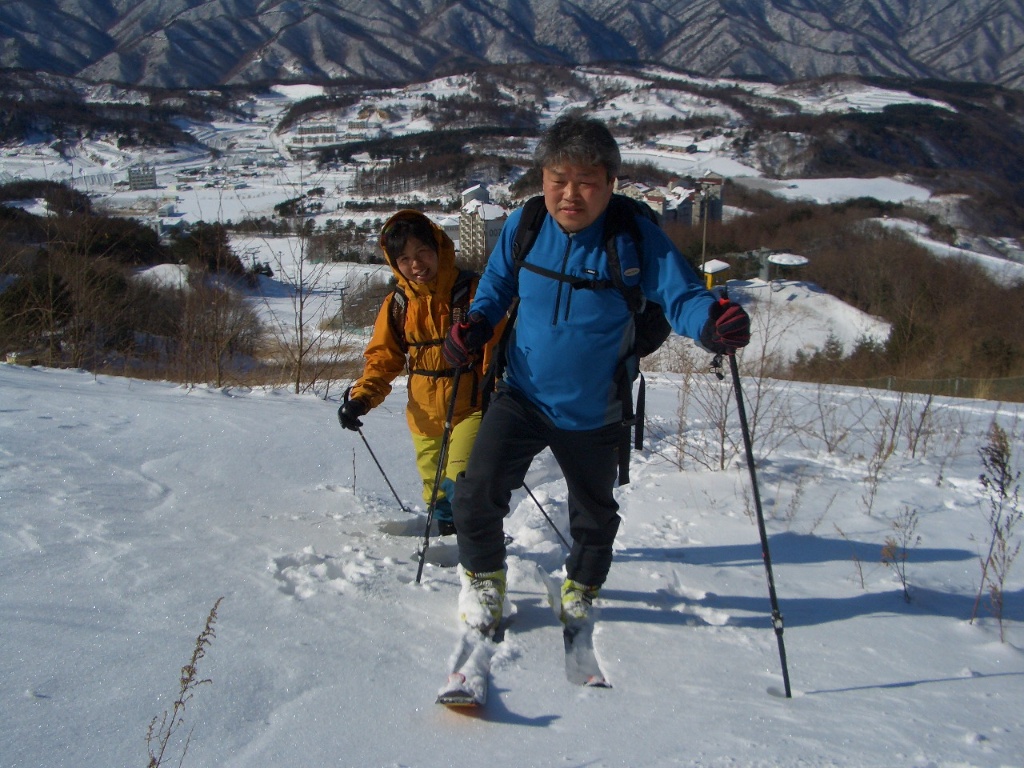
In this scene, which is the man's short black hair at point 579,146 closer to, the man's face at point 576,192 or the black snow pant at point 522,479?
the man's face at point 576,192

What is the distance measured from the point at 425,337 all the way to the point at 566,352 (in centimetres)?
68

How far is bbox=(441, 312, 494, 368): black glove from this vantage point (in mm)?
1966

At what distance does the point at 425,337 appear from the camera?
93.4 inches

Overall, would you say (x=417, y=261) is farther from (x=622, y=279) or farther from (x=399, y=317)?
(x=622, y=279)

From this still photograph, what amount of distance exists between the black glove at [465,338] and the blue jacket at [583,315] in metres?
0.12

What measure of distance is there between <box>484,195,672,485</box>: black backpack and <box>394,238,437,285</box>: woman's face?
17.3 inches

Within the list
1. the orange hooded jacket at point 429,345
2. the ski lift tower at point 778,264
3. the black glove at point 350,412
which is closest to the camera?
the black glove at point 350,412

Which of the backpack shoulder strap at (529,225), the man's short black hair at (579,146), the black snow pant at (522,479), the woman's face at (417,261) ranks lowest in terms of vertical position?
the black snow pant at (522,479)

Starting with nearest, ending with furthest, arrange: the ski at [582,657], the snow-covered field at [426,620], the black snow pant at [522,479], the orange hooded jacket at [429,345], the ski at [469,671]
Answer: the snow-covered field at [426,620], the ski at [469,671], the ski at [582,657], the black snow pant at [522,479], the orange hooded jacket at [429,345]

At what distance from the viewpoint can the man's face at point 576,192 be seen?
5.84 feet

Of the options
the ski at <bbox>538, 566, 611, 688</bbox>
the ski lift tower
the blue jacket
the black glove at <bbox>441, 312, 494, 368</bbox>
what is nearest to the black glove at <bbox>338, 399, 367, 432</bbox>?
the black glove at <bbox>441, 312, 494, 368</bbox>

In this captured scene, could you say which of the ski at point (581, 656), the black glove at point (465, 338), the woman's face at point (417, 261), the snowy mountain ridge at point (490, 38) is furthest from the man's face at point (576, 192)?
the snowy mountain ridge at point (490, 38)

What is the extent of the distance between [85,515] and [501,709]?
155 cm

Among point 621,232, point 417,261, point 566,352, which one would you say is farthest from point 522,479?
point 417,261
